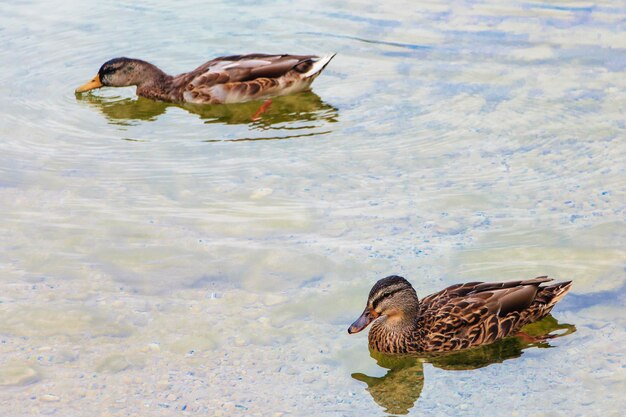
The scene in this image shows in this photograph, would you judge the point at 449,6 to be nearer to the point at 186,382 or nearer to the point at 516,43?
the point at 516,43

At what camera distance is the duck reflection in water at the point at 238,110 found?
11.8m

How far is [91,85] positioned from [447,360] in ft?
22.2

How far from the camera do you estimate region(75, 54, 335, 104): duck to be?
1233 centimetres

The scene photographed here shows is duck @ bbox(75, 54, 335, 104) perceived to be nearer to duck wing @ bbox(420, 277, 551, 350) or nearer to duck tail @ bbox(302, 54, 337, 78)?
duck tail @ bbox(302, 54, 337, 78)

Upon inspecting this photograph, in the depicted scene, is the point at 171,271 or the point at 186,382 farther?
the point at 171,271

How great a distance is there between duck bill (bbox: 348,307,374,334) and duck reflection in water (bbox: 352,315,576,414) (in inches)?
10.4

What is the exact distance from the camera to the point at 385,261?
8.24m

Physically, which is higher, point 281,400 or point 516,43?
point 516,43

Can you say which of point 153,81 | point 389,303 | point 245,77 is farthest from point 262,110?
point 389,303

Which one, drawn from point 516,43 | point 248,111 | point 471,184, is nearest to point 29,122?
point 248,111

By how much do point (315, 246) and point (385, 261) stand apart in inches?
24.9

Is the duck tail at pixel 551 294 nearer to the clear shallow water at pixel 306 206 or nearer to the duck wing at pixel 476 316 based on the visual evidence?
the duck wing at pixel 476 316

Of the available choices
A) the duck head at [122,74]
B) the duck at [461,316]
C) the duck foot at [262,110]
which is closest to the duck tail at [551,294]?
the duck at [461,316]

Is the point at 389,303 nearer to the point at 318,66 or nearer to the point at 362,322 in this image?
the point at 362,322
